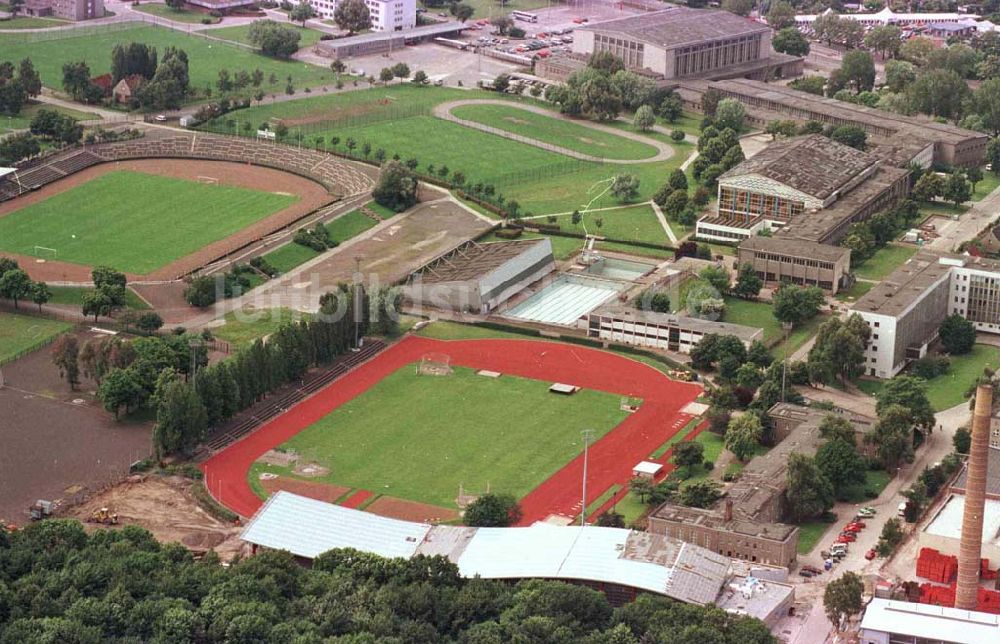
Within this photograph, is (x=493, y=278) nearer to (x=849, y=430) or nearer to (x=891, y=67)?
(x=849, y=430)

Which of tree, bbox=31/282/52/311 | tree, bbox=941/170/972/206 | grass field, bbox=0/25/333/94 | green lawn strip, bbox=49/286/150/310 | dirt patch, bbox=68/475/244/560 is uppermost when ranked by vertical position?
grass field, bbox=0/25/333/94

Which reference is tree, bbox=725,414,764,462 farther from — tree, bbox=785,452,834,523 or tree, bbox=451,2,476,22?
tree, bbox=451,2,476,22

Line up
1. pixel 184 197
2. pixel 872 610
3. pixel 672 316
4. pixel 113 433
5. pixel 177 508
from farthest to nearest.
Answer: pixel 184 197 → pixel 672 316 → pixel 113 433 → pixel 177 508 → pixel 872 610

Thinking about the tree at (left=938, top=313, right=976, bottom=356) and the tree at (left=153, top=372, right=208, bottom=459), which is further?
the tree at (left=938, top=313, right=976, bottom=356)

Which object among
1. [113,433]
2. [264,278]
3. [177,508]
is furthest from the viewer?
[264,278]

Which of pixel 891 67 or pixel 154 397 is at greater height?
pixel 891 67

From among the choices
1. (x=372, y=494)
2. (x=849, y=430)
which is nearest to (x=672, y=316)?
(x=849, y=430)

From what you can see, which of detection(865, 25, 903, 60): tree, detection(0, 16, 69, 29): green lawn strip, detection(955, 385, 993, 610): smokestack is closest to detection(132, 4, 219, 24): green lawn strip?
detection(0, 16, 69, 29): green lawn strip
